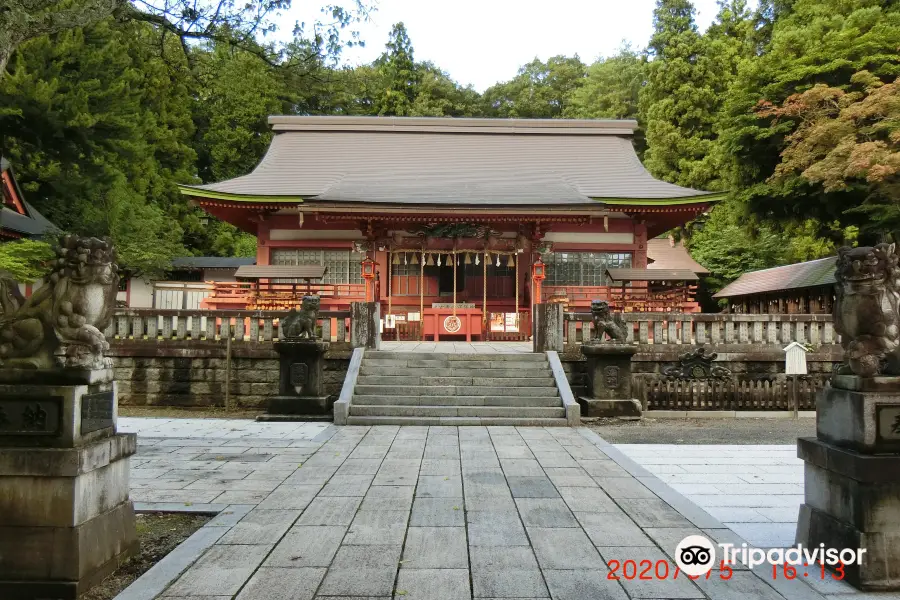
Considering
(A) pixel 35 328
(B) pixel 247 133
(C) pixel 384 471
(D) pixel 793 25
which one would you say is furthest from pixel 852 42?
(B) pixel 247 133

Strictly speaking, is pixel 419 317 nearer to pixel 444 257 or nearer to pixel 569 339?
pixel 444 257

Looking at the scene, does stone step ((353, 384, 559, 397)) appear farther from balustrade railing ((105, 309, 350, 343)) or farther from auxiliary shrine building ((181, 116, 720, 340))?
auxiliary shrine building ((181, 116, 720, 340))

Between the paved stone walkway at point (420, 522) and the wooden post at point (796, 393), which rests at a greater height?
the wooden post at point (796, 393)

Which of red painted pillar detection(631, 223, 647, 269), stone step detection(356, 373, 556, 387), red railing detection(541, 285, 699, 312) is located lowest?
stone step detection(356, 373, 556, 387)

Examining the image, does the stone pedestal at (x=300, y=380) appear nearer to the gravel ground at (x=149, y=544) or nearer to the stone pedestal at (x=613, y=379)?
the stone pedestal at (x=613, y=379)

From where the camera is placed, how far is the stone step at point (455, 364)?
10.5 m

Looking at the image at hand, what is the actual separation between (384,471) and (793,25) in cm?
2369

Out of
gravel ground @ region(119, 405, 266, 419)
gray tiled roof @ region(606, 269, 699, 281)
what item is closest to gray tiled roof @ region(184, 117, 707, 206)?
gray tiled roof @ region(606, 269, 699, 281)

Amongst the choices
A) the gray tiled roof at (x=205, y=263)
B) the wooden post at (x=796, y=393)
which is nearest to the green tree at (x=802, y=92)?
the wooden post at (x=796, y=393)

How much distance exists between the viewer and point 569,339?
36.1ft

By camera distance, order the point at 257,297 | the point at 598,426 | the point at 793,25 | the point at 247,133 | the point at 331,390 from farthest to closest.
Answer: the point at 247,133
the point at 793,25
the point at 257,297
the point at 331,390
the point at 598,426

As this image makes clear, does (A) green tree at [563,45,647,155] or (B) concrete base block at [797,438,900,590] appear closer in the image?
(B) concrete base block at [797,438,900,590]

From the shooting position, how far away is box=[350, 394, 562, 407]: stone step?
9.36 metres

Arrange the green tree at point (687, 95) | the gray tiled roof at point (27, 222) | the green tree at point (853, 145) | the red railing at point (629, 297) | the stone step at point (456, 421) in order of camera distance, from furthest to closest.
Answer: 1. the green tree at point (687, 95)
2. the gray tiled roof at point (27, 222)
3. the red railing at point (629, 297)
4. the green tree at point (853, 145)
5. the stone step at point (456, 421)
